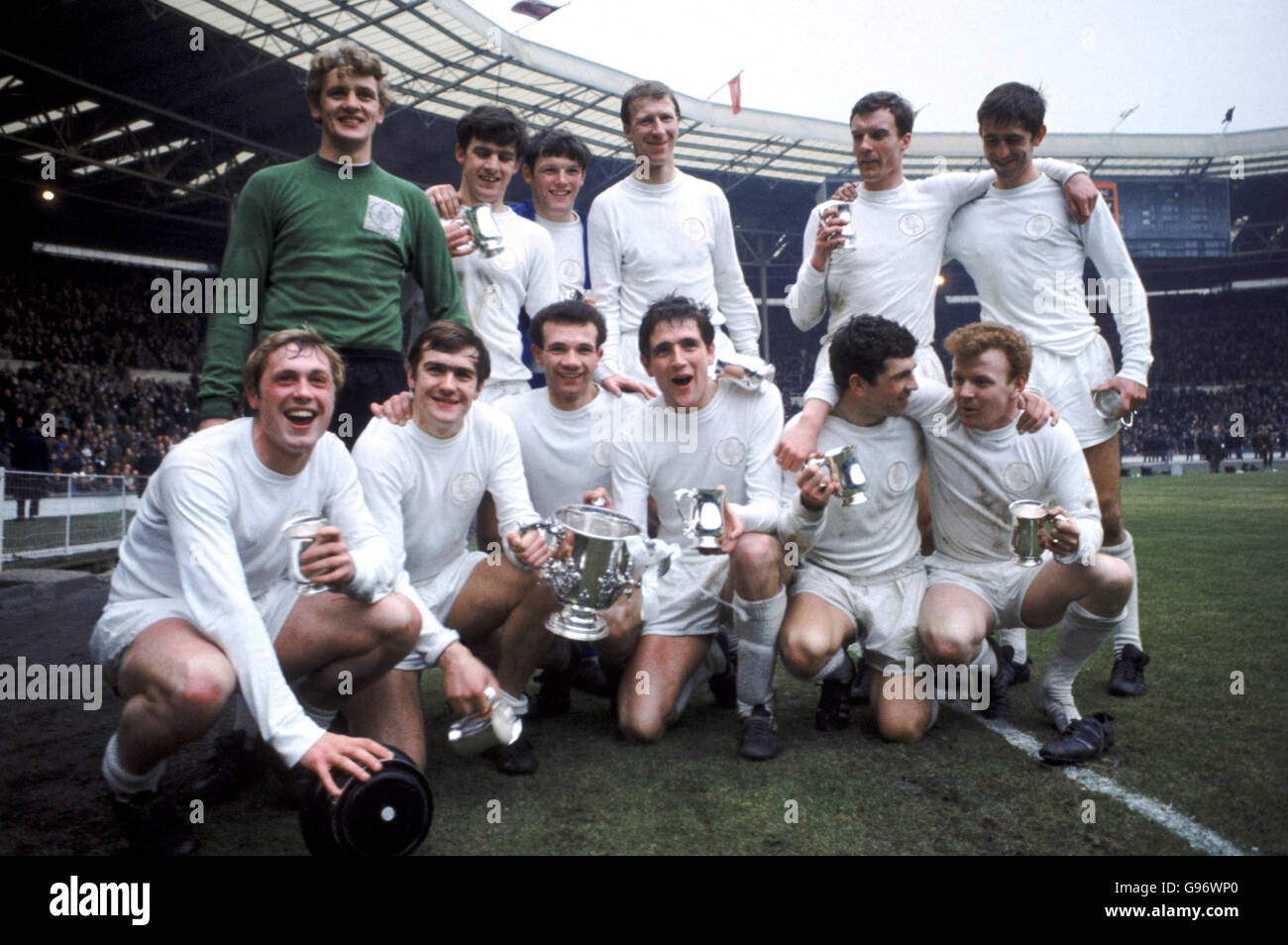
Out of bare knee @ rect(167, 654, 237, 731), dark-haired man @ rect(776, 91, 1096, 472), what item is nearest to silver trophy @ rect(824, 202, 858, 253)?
dark-haired man @ rect(776, 91, 1096, 472)

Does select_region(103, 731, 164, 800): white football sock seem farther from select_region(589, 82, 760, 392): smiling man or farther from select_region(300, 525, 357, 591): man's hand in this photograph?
select_region(589, 82, 760, 392): smiling man

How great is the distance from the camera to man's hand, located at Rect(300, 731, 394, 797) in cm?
216

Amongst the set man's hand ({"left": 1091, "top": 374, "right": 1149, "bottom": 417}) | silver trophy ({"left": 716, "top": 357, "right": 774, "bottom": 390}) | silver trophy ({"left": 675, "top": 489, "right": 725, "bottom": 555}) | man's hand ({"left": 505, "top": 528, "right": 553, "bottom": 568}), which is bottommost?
man's hand ({"left": 505, "top": 528, "right": 553, "bottom": 568})

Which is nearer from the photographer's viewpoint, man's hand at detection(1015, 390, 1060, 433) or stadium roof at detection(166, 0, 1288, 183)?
man's hand at detection(1015, 390, 1060, 433)

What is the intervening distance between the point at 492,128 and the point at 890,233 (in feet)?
6.30

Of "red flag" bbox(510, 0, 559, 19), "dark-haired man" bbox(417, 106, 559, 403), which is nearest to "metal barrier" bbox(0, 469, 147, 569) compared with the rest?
"dark-haired man" bbox(417, 106, 559, 403)

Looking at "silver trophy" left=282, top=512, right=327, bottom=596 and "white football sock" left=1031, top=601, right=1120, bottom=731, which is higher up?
"silver trophy" left=282, top=512, right=327, bottom=596

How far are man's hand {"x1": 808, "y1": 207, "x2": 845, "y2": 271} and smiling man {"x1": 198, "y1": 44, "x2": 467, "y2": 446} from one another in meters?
1.75

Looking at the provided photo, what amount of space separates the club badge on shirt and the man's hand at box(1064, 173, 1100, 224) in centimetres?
294

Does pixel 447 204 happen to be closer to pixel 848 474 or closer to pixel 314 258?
pixel 314 258

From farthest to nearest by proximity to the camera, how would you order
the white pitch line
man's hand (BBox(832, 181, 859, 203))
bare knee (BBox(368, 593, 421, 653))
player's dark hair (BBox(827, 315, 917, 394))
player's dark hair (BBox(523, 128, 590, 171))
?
player's dark hair (BBox(523, 128, 590, 171)), man's hand (BBox(832, 181, 859, 203)), player's dark hair (BBox(827, 315, 917, 394)), bare knee (BBox(368, 593, 421, 653)), the white pitch line

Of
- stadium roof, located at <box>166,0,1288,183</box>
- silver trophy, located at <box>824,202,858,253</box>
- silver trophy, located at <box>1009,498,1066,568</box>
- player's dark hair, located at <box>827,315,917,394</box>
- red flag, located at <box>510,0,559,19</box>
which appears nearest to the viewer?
silver trophy, located at <box>1009,498,1066,568</box>

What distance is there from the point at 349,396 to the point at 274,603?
38.2 inches
